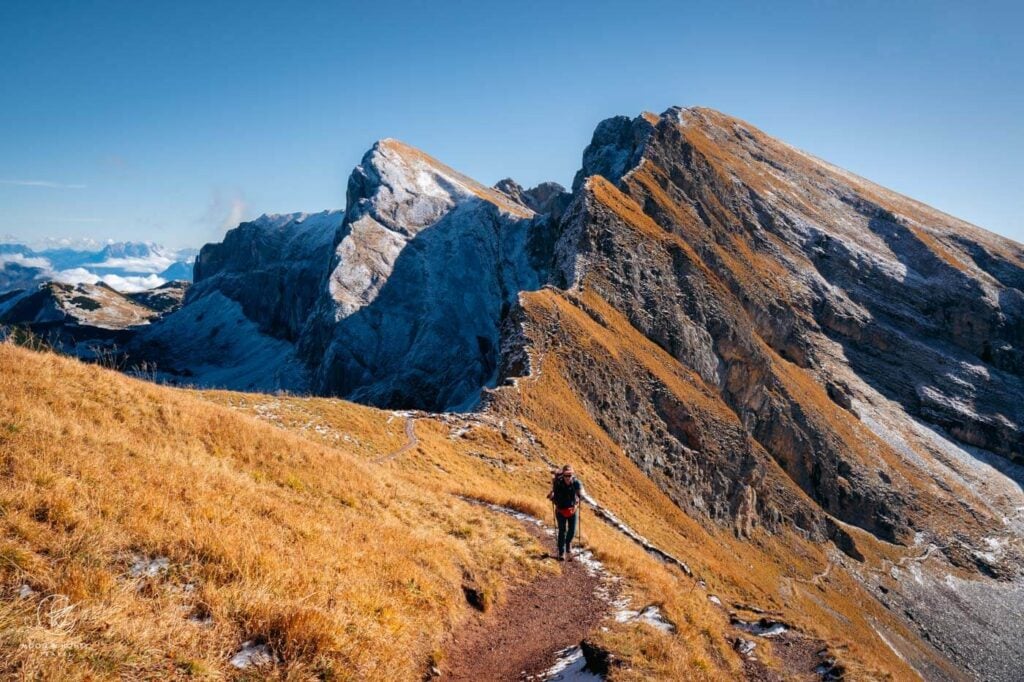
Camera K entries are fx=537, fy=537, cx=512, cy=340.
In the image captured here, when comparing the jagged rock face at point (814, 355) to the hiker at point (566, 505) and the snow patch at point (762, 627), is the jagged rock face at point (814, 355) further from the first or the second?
the hiker at point (566, 505)

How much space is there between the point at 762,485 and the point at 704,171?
61232mm

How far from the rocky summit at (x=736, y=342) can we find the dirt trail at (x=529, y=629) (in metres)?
21.5

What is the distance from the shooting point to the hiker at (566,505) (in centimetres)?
1728

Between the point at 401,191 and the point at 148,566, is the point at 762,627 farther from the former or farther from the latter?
the point at 401,191

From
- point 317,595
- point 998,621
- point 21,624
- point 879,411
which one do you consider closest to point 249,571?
point 317,595

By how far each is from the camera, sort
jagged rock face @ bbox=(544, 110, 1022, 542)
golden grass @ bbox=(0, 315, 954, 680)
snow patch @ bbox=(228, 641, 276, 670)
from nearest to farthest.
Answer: golden grass @ bbox=(0, 315, 954, 680)
snow patch @ bbox=(228, 641, 276, 670)
jagged rock face @ bbox=(544, 110, 1022, 542)

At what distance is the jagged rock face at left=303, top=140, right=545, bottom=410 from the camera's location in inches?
4262

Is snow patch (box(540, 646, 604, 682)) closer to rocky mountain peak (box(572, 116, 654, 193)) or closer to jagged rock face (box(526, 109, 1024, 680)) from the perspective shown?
jagged rock face (box(526, 109, 1024, 680))

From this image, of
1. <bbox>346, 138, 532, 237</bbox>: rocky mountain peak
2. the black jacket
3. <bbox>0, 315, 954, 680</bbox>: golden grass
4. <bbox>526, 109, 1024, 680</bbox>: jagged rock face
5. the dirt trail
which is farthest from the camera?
<bbox>346, 138, 532, 237</bbox>: rocky mountain peak

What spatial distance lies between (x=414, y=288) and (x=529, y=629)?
116670mm

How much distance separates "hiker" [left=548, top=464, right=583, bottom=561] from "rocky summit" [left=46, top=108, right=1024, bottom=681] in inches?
762

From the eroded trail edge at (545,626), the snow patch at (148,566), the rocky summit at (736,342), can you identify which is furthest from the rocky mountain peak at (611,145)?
the snow patch at (148,566)

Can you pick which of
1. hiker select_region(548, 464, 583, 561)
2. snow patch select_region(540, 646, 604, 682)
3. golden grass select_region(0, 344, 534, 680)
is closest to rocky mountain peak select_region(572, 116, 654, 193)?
hiker select_region(548, 464, 583, 561)

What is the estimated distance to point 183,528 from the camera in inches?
346
